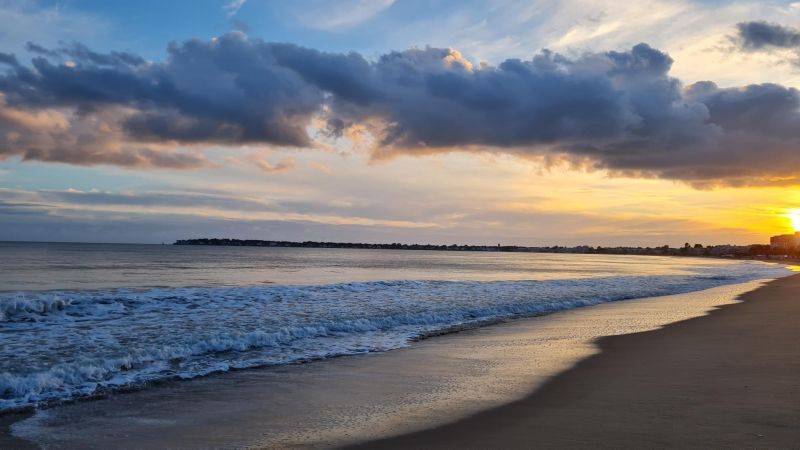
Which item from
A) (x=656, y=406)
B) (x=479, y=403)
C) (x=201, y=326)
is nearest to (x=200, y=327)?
(x=201, y=326)

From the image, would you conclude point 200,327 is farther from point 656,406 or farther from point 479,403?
point 656,406

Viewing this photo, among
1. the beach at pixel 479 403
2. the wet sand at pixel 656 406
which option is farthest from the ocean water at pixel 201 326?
the wet sand at pixel 656 406

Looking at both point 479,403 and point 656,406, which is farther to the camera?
point 479,403

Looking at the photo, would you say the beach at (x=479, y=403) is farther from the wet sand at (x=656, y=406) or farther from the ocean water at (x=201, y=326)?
the ocean water at (x=201, y=326)

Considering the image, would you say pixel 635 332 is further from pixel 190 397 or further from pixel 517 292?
pixel 517 292

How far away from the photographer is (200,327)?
15156 millimetres

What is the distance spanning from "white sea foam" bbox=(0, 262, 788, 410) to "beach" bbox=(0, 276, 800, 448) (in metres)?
1.19

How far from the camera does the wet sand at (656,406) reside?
6016 millimetres

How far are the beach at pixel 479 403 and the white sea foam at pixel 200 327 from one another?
46.7 inches

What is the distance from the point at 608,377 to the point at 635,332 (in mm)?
6416

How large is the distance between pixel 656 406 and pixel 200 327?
11927 millimetres

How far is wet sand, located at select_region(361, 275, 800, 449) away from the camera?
6.02 m

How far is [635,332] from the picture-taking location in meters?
15.0

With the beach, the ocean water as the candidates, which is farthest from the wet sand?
the ocean water
